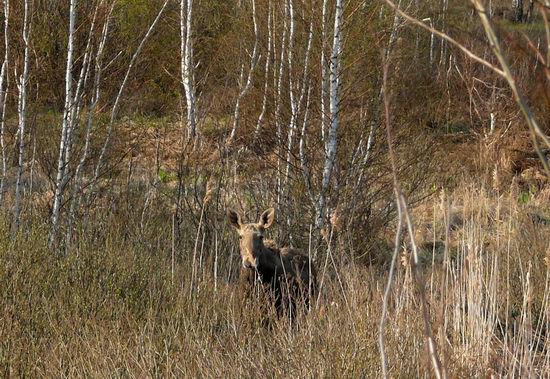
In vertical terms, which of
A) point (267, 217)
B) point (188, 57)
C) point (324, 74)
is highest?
point (188, 57)

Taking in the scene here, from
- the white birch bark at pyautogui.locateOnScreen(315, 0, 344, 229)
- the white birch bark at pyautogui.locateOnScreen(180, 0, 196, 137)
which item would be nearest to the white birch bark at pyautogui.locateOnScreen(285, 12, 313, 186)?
the white birch bark at pyautogui.locateOnScreen(315, 0, 344, 229)

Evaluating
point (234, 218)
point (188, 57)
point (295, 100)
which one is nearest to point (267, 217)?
point (234, 218)

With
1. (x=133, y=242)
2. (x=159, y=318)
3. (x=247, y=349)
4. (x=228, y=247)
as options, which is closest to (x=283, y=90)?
(x=228, y=247)

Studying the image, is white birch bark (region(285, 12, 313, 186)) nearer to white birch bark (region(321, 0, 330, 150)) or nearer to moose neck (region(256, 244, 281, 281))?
white birch bark (region(321, 0, 330, 150))

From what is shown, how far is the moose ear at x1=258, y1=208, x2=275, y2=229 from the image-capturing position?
6.92m

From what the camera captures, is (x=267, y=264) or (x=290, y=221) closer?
(x=267, y=264)

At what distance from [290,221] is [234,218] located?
1.81m

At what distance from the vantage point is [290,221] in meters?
8.70

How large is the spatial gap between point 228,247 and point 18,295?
132 inches

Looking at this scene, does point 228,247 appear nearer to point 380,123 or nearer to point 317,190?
point 317,190

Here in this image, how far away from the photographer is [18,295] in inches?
204

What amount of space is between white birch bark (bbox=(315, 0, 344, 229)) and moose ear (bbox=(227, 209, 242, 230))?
1308 mm

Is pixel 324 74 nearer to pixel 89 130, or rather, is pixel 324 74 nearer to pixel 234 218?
pixel 234 218

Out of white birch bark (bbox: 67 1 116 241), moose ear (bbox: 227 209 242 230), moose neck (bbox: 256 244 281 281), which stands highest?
white birch bark (bbox: 67 1 116 241)
